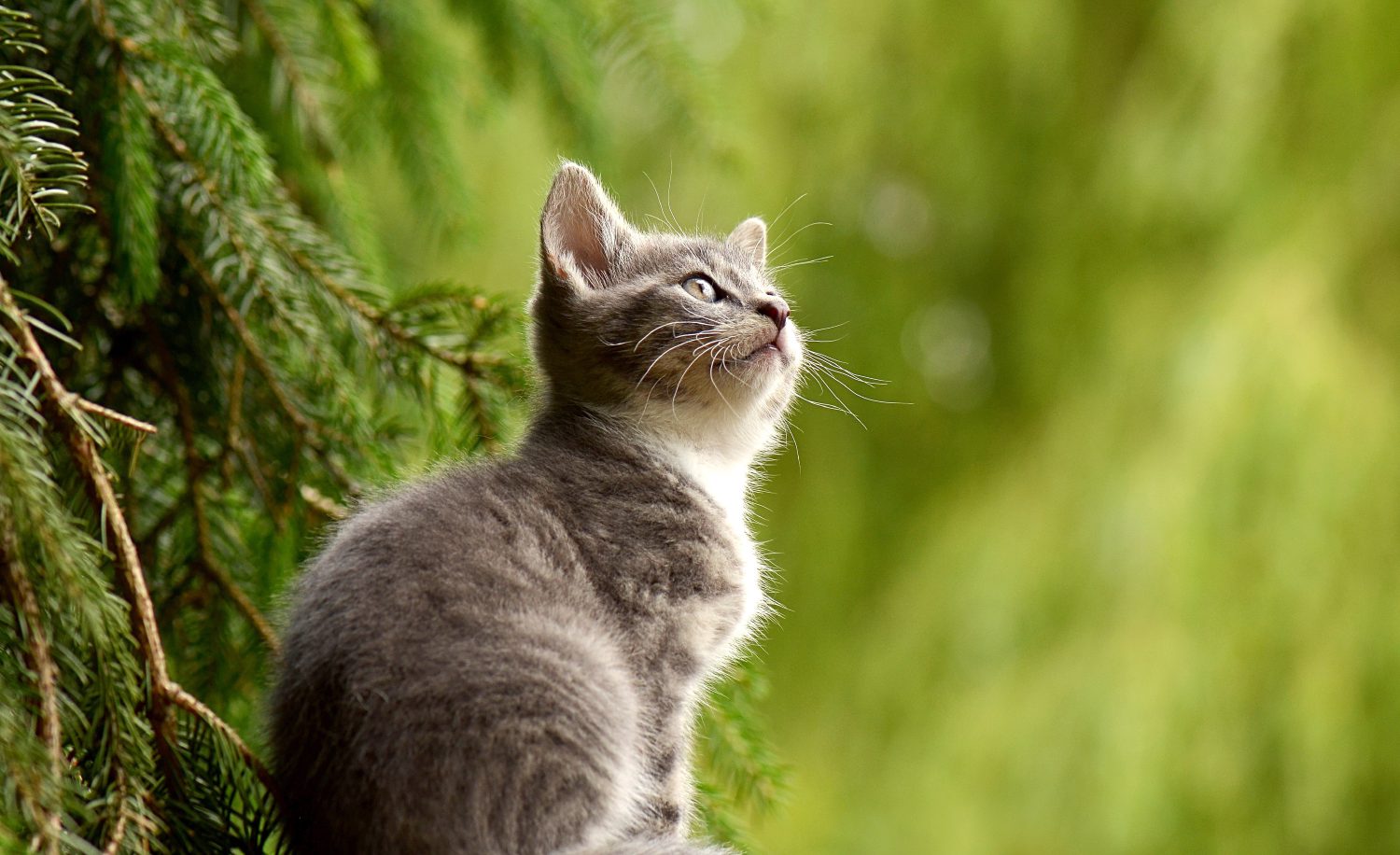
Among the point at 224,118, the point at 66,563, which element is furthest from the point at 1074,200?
the point at 66,563

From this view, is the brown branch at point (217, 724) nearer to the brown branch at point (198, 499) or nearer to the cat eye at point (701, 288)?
the brown branch at point (198, 499)

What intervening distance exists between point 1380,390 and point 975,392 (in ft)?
4.66

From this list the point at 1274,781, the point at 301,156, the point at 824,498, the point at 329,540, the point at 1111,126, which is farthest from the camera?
the point at 824,498

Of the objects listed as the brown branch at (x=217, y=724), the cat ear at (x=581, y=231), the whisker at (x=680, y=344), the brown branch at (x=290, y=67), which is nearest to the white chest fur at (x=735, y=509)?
the whisker at (x=680, y=344)

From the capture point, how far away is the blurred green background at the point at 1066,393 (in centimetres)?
355

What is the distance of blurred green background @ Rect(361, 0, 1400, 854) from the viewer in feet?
11.7

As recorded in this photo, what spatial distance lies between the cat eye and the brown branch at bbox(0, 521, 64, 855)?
1.20 m

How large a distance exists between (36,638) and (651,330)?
1.11 metres

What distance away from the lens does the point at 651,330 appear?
208cm

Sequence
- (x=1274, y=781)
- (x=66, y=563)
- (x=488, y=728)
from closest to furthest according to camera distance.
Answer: (x=66, y=563) → (x=488, y=728) → (x=1274, y=781)

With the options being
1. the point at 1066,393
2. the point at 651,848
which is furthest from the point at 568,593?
the point at 1066,393

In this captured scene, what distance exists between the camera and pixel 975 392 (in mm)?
4711

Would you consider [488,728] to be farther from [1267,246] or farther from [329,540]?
[1267,246]

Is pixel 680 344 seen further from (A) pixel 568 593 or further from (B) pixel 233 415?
(B) pixel 233 415
